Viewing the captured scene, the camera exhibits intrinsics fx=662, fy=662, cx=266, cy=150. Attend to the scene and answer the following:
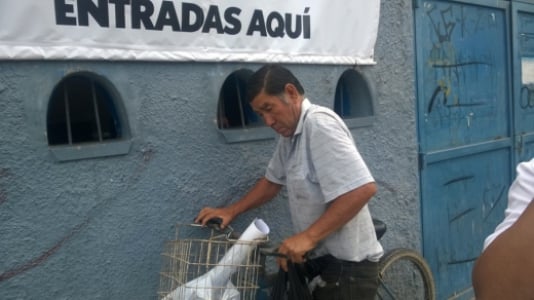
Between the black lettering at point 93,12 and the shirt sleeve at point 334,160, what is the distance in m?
0.96

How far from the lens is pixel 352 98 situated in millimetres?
4223

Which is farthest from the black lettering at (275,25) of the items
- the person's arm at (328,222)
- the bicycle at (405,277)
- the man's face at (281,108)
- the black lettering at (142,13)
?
the bicycle at (405,277)

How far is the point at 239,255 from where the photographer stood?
9.02ft

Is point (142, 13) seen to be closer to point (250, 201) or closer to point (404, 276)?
point (250, 201)

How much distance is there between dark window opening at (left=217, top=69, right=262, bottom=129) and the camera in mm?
3426

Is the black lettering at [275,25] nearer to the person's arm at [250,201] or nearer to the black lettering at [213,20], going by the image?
the black lettering at [213,20]

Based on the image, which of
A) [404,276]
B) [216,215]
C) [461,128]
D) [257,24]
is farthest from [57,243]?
[461,128]

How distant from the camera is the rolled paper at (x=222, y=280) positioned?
2654mm

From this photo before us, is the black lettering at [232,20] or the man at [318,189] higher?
the black lettering at [232,20]

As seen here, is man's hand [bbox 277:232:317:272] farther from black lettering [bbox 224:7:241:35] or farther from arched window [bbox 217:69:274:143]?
black lettering [bbox 224:7:241:35]

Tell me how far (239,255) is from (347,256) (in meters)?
0.52

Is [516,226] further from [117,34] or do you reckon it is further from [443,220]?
[443,220]

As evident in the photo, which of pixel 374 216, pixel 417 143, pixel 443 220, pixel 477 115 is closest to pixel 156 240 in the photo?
pixel 374 216

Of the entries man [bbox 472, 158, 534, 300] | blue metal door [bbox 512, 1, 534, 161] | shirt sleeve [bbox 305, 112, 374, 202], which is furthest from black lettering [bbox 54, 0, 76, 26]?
blue metal door [bbox 512, 1, 534, 161]
